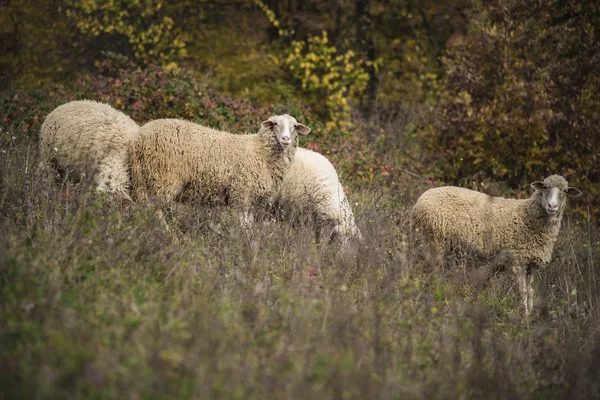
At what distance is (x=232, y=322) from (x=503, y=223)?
429cm

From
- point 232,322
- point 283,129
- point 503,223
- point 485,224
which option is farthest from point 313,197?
point 232,322

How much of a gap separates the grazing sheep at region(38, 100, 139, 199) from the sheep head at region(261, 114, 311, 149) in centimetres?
153

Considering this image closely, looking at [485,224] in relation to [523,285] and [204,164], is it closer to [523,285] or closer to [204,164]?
[523,285]

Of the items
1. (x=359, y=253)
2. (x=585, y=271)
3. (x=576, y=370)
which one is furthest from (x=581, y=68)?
(x=576, y=370)

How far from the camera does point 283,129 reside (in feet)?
22.8

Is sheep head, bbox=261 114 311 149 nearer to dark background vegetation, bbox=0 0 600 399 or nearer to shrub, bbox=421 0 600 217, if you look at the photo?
dark background vegetation, bbox=0 0 600 399

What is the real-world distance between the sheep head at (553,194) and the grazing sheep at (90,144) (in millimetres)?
4463

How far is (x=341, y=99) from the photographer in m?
14.8

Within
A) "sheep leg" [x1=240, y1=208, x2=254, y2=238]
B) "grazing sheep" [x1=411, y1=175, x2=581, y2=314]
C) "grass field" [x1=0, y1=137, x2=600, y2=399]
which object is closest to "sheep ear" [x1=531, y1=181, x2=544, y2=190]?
"grazing sheep" [x1=411, y1=175, x2=581, y2=314]

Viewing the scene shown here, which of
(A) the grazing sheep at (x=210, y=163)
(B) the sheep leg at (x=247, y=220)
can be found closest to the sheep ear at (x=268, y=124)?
(A) the grazing sheep at (x=210, y=163)

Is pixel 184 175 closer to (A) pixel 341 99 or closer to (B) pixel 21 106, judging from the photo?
(B) pixel 21 106

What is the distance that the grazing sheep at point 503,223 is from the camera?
667cm

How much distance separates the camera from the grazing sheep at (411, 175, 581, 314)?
667 cm

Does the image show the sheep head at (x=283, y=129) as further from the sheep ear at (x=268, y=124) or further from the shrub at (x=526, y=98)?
the shrub at (x=526, y=98)
